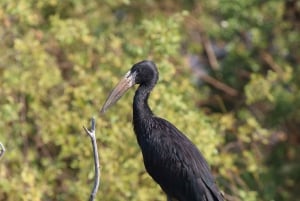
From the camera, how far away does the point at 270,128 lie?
1298cm

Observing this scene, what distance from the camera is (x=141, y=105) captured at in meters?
8.81

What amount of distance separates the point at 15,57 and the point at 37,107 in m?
0.54

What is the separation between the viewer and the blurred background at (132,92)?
10258 mm

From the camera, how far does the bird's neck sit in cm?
873

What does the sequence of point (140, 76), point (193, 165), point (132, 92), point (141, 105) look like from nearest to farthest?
point (193, 165) → point (141, 105) → point (140, 76) → point (132, 92)

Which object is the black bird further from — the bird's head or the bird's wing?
the bird's head

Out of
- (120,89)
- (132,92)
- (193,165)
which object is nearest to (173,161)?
(193,165)

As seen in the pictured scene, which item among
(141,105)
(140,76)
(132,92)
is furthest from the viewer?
(132,92)

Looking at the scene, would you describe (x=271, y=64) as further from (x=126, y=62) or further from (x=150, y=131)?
(x=150, y=131)

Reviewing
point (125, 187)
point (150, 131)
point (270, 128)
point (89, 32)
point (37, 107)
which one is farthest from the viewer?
point (270, 128)

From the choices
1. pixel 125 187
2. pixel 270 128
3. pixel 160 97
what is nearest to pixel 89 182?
pixel 125 187

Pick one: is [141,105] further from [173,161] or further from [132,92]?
[132,92]

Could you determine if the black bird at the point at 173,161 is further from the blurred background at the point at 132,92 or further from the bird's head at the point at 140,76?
the blurred background at the point at 132,92

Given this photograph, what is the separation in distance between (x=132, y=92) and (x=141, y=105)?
6.04 ft
